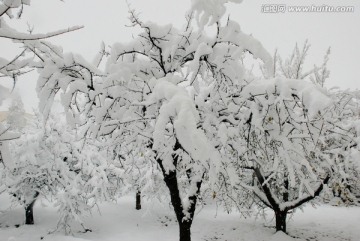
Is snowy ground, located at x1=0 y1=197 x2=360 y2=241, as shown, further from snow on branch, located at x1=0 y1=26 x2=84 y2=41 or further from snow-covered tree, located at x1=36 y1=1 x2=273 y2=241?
snow on branch, located at x1=0 y1=26 x2=84 y2=41

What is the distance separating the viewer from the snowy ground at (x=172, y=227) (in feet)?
41.9

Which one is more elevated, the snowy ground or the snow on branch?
the snow on branch

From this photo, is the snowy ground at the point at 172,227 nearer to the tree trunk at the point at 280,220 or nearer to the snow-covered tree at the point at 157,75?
the tree trunk at the point at 280,220

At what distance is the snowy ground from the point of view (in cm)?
1278

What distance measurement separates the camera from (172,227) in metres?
16.0

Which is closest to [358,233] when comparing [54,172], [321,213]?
[321,213]

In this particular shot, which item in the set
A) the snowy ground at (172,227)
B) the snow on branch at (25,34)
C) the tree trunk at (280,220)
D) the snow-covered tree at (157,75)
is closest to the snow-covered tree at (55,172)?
the snowy ground at (172,227)

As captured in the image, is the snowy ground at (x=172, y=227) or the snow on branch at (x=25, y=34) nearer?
the snow on branch at (x=25, y=34)

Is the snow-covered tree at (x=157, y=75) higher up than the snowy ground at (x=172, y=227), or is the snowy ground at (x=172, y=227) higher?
the snow-covered tree at (x=157, y=75)

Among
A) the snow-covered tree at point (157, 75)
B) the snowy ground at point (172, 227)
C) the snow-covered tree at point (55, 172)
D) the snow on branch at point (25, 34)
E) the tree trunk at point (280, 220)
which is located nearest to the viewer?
the snow on branch at point (25, 34)

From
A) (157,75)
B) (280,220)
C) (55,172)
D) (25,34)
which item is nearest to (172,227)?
(280,220)

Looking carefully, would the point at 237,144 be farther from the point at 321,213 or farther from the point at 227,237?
the point at 321,213

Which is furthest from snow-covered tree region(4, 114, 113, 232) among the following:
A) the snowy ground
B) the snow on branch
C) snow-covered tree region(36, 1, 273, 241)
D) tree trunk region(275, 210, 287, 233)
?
the snow on branch

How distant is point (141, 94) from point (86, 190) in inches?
481
